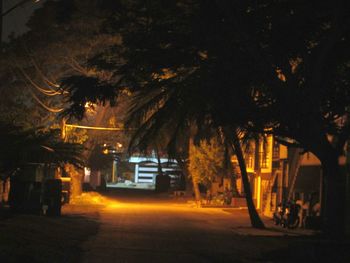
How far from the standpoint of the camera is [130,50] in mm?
14773

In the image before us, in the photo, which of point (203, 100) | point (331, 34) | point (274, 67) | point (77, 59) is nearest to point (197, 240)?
point (203, 100)

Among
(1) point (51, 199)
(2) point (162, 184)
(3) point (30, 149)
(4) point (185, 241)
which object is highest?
(3) point (30, 149)

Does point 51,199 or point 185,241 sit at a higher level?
point 51,199

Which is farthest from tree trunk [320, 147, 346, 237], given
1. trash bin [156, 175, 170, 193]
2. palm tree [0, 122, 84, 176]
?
trash bin [156, 175, 170, 193]

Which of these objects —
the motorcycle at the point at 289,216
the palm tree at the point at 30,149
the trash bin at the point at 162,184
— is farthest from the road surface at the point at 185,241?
the trash bin at the point at 162,184

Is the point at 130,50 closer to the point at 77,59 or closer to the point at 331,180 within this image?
the point at 331,180

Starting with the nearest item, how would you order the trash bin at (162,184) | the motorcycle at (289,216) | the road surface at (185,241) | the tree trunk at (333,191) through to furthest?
1. the tree trunk at (333,191)
2. the road surface at (185,241)
3. the motorcycle at (289,216)
4. the trash bin at (162,184)

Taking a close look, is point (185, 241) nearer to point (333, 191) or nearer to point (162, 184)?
point (333, 191)

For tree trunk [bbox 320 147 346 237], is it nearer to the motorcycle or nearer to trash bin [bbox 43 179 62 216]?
the motorcycle

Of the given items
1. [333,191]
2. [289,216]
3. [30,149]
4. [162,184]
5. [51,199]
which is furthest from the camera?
[162,184]

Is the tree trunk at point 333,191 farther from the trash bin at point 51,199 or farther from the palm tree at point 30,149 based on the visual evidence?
the trash bin at point 51,199

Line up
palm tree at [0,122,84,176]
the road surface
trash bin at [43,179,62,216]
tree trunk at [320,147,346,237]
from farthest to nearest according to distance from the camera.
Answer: trash bin at [43,179,62,216]
palm tree at [0,122,84,176]
the road surface
tree trunk at [320,147,346,237]

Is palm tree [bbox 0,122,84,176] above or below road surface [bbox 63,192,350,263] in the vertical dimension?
above

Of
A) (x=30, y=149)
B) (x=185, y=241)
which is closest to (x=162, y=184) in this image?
(x=30, y=149)
